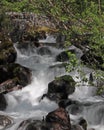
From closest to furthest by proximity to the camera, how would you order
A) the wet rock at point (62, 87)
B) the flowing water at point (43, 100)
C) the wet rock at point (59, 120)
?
the wet rock at point (59, 120)
the flowing water at point (43, 100)
the wet rock at point (62, 87)

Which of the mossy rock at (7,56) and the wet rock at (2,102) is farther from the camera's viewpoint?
the mossy rock at (7,56)

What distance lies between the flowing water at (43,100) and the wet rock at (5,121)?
0.83 ft

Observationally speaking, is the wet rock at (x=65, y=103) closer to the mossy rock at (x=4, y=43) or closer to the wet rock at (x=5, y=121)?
the wet rock at (x=5, y=121)

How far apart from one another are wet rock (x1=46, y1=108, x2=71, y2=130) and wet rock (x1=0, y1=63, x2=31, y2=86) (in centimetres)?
674

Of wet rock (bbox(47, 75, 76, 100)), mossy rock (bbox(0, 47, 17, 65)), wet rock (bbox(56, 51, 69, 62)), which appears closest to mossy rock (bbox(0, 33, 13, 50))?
mossy rock (bbox(0, 47, 17, 65))

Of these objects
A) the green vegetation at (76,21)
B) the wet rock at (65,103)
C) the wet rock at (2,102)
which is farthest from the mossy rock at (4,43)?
the green vegetation at (76,21)

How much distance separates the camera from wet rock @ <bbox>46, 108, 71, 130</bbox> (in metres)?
14.0

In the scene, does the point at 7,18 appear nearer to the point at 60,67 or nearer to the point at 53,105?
the point at 60,67

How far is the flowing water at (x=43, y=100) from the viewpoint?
16.7m

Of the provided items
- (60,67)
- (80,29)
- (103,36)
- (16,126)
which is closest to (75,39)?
(80,29)

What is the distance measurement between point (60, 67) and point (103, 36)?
473 inches

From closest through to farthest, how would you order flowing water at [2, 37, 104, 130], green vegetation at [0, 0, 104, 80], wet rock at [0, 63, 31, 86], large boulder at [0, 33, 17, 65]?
1. green vegetation at [0, 0, 104, 80]
2. flowing water at [2, 37, 104, 130]
3. wet rock at [0, 63, 31, 86]
4. large boulder at [0, 33, 17, 65]

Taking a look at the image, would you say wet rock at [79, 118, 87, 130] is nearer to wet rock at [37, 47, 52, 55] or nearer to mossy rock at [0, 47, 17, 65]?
mossy rock at [0, 47, 17, 65]

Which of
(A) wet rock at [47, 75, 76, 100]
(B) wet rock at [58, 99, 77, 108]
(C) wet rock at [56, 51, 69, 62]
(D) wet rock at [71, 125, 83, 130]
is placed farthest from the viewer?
(C) wet rock at [56, 51, 69, 62]
